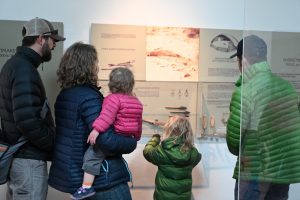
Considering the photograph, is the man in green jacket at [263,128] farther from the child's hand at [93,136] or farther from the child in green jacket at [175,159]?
the child's hand at [93,136]

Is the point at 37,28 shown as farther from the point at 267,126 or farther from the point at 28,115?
the point at 267,126

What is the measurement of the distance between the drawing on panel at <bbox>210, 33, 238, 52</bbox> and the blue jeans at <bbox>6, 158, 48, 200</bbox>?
151 centimetres

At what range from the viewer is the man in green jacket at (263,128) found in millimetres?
1796

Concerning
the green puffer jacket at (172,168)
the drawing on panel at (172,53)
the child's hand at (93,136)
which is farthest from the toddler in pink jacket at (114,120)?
the drawing on panel at (172,53)

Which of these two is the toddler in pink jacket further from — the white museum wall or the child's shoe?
the white museum wall

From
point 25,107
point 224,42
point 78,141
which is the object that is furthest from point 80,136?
point 224,42

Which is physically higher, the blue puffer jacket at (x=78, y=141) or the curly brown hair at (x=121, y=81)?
the curly brown hair at (x=121, y=81)

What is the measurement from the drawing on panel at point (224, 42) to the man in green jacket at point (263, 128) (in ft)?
2.85

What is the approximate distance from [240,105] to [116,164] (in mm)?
661

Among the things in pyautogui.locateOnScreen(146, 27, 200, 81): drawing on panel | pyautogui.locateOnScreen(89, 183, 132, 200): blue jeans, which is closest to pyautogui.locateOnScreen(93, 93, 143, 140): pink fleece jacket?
pyautogui.locateOnScreen(89, 183, 132, 200): blue jeans

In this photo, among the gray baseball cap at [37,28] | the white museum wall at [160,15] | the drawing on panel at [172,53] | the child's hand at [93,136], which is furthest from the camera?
the drawing on panel at [172,53]

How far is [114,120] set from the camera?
5.82ft

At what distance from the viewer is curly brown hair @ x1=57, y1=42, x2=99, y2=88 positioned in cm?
179

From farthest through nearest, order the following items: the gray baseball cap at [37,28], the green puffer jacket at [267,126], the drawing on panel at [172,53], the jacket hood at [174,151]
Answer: the drawing on panel at [172,53], the jacket hood at [174,151], the gray baseball cap at [37,28], the green puffer jacket at [267,126]
